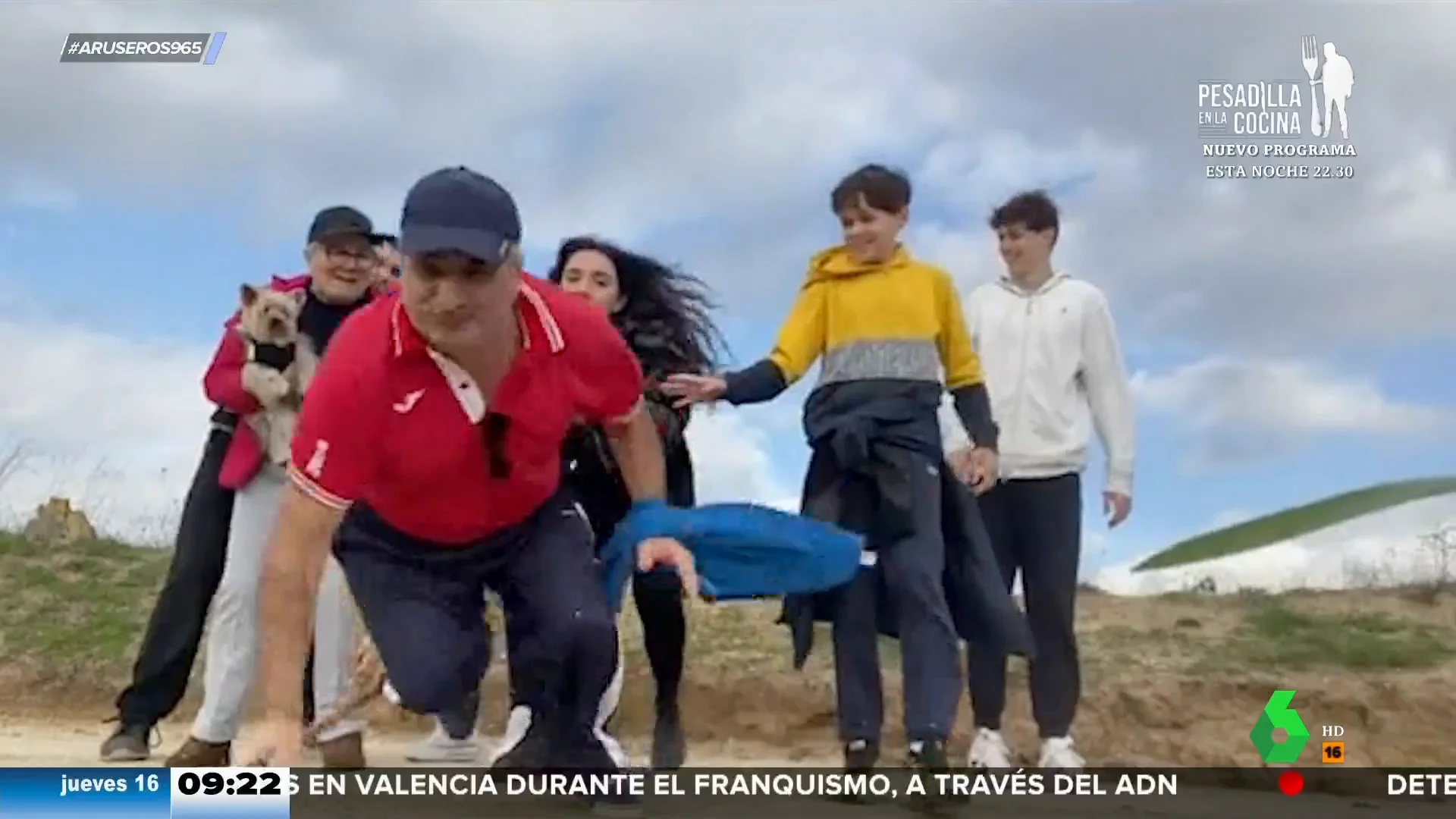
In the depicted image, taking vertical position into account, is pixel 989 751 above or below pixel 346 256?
below

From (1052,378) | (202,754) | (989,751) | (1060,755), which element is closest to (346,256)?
(202,754)

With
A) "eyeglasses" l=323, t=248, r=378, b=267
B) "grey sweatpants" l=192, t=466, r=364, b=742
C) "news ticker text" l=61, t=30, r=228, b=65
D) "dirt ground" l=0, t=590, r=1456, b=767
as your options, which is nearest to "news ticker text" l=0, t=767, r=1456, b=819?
"dirt ground" l=0, t=590, r=1456, b=767

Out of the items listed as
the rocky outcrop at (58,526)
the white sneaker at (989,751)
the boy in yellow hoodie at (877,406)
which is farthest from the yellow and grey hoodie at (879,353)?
the rocky outcrop at (58,526)

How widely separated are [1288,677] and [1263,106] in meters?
1.05

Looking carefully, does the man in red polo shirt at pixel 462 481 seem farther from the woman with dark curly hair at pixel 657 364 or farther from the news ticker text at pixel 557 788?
the woman with dark curly hair at pixel 657 364

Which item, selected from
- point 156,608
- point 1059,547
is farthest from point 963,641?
point 156,608

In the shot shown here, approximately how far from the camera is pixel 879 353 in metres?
2.76

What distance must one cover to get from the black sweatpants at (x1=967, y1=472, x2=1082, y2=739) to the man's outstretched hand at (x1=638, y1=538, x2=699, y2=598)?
75cm

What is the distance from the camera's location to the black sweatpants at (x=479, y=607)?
91.8 inches

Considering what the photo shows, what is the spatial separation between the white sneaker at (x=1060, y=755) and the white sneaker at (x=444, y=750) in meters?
1.03

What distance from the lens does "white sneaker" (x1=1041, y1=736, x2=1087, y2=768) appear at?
2.79 meters

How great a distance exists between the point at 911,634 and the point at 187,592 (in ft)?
4.34

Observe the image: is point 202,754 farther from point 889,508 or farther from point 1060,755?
point 1060,755

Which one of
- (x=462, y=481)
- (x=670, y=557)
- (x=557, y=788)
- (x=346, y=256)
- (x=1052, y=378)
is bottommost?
(x=557, y=788)
